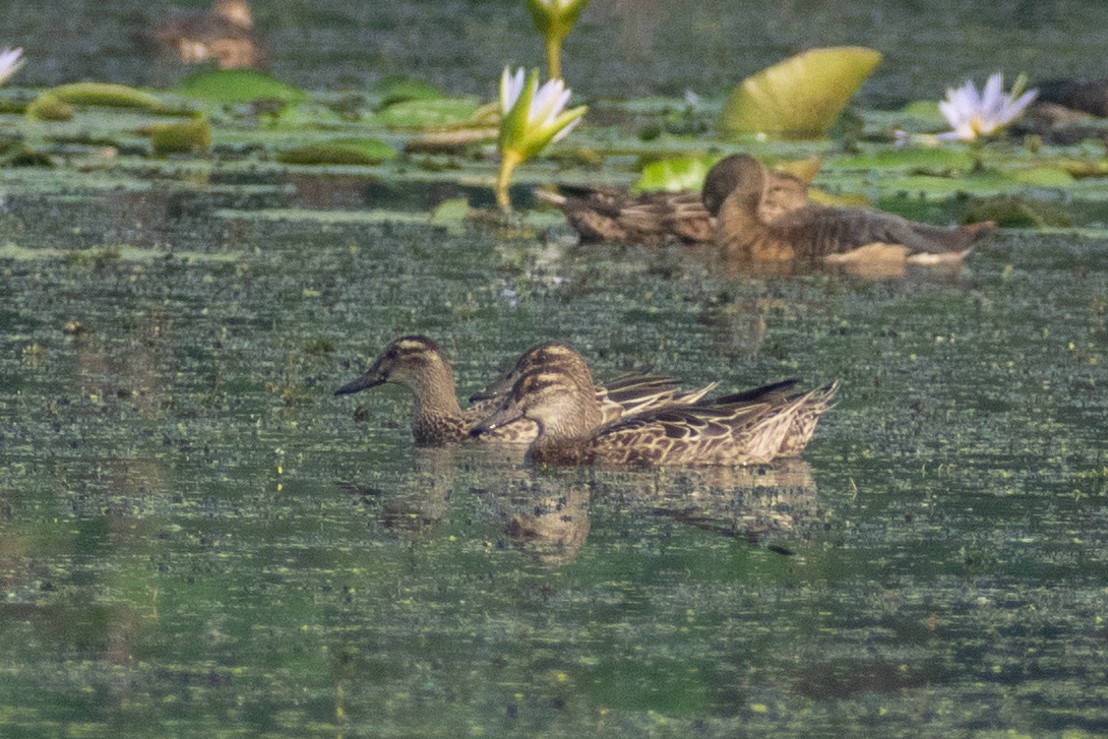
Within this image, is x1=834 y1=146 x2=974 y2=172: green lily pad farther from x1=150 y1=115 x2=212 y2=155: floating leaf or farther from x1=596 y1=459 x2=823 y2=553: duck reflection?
x1=596 y1=459 x2=823 y2=553: duck reflection

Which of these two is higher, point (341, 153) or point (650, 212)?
point (341, 153)

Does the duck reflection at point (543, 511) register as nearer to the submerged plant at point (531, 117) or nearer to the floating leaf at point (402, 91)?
the submerged plant at point (531, 117)

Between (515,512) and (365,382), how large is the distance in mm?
1577

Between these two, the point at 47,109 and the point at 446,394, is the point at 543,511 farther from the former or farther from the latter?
the point at 47,109

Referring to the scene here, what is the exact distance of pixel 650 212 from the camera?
12.3m

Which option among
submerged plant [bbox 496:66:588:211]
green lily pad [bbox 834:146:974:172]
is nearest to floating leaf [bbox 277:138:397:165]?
submerged plant [bbox 496:66:588:211]

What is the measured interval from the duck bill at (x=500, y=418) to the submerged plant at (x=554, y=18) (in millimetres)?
6214

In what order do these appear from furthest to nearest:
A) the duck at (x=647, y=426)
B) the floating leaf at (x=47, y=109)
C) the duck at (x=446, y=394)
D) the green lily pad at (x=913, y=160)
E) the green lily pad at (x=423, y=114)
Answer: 1. the green lily pad at (x=423, y=114)
2. the floating leaf at (x=47, y=109)
3. the green lily pad at (x=913, y=160)
4. the duck at (x=446, y=394)
5. the duck at (x=647, y=426)

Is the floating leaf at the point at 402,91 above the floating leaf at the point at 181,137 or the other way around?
above

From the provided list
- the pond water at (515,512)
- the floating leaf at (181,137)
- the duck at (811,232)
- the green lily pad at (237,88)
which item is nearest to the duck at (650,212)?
the duck at (811,232)

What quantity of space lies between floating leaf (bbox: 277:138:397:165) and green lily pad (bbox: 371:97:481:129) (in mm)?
1410

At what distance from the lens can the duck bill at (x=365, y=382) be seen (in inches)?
305

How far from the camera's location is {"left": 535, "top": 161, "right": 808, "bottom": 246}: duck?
477 inches

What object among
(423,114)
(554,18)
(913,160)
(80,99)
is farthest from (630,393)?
(80,99)
